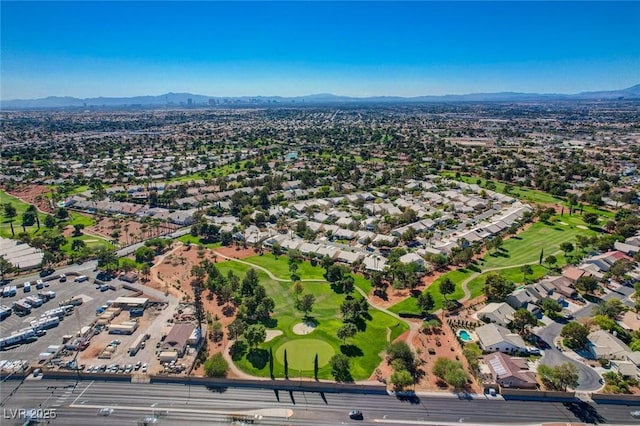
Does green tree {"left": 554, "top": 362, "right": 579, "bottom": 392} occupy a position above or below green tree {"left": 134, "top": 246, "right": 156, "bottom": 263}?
below

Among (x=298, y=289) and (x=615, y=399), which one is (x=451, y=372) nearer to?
(x=615, y=399)

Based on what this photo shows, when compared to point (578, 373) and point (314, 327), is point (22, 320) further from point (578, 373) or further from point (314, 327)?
point (578, 373)

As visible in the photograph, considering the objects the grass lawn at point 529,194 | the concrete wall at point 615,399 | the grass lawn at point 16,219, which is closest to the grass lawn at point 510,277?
the concrete wall at point 615,399

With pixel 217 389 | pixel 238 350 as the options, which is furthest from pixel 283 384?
pixel 238 350

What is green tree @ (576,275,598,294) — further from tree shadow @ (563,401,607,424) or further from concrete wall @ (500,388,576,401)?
tree shadow @ (563,401,607,424)

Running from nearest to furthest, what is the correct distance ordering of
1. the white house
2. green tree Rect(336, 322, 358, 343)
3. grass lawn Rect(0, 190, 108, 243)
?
1. the white house
2. green tree Rect(336, 322, 358, 343)
3. grass lawn Rect(0, 190, 108, 243)

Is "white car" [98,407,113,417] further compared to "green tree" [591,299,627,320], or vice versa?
"green tree" [591,299,627,320]

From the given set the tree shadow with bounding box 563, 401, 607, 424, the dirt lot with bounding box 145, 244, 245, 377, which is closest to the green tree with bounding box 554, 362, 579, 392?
the tree shadow with bounding box 563, 401, 607, 424

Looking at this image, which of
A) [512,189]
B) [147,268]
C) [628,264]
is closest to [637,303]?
[628,264]

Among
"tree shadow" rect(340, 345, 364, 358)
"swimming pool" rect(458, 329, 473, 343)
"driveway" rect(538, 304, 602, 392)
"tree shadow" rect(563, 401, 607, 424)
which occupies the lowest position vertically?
"tree shadow" rect(563, 401, 607, 424)
